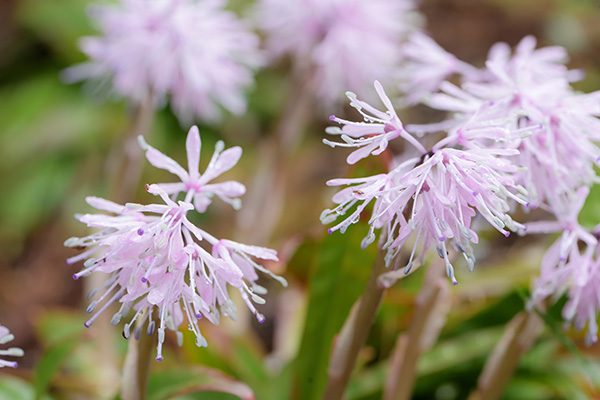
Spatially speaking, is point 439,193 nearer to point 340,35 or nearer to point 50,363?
point 50,363

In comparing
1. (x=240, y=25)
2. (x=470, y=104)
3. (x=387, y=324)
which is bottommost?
(x=387, y=324)

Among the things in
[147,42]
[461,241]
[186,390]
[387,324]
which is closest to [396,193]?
[461,241]

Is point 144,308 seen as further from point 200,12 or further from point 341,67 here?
point 341,67

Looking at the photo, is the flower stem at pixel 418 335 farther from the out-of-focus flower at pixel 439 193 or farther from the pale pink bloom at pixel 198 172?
the pale pink bloom at pixel 198 172

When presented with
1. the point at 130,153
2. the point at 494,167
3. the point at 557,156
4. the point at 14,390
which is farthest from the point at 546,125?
the point at 14,390

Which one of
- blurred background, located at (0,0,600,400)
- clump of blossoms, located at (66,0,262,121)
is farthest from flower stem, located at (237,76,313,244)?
clump of blossoms, located at (66,0,262,121)
